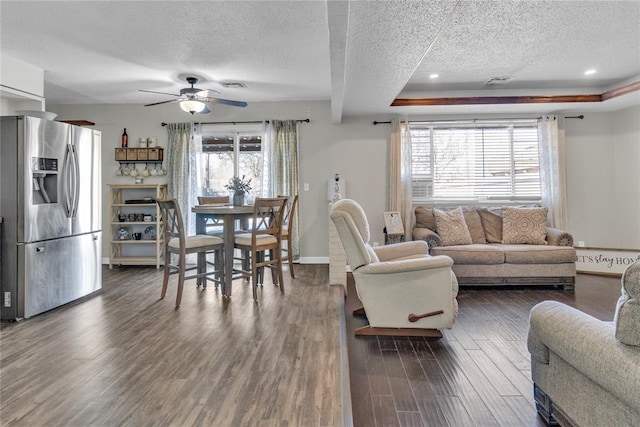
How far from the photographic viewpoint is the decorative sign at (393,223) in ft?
15.9

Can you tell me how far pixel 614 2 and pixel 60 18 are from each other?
4.48 meters

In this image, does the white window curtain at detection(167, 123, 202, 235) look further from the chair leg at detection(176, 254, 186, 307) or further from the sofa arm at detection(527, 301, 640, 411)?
the sofa arm at detection(527, 301, 640, 411)

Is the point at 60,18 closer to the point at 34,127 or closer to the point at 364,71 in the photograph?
the point at 34,127

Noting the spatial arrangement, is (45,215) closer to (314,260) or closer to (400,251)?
(400,251)

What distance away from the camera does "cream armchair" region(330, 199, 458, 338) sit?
2.57 meters

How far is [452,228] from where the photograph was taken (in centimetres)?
450

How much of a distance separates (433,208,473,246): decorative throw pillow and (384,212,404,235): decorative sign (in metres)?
0.50

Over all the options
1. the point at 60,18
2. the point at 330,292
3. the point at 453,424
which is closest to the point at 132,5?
the point at 60,18

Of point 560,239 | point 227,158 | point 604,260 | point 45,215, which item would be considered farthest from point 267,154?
point 604,260

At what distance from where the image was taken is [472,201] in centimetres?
532

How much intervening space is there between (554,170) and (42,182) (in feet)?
20.5

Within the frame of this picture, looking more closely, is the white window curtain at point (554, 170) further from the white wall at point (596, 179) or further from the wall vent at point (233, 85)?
the wall vent at point (233, 85)

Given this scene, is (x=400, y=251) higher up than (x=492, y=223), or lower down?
lower down

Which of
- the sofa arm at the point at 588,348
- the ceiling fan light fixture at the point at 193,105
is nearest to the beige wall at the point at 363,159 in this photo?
the ceiling fan light fixture at the point at 193,105
